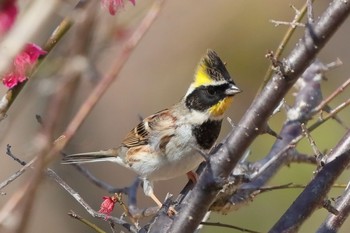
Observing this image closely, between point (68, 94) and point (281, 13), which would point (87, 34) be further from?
point (281, 13)

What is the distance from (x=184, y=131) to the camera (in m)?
3.65

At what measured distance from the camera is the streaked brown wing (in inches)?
148

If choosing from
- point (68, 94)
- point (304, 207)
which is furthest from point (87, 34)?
point (304, 207)

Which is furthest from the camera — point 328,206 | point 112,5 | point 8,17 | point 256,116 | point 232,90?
point 232,90

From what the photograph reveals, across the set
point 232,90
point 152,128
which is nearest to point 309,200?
point 232,90

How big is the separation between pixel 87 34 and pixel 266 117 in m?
0.78

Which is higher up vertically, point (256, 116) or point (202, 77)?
point (202, 77)

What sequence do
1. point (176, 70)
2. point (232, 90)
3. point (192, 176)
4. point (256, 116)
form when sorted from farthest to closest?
point (176, 70) < point (192, 176) < point (232, 90) < point (256, 116)

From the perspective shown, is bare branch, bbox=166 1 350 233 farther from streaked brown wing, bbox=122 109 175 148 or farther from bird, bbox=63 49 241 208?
streaked brown wing, bbox=122 109 175 148

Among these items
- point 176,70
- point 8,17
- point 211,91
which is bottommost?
point 8,17

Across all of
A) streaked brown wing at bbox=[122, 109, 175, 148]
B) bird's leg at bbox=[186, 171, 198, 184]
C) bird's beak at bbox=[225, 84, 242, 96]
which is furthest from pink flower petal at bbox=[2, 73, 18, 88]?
streaked brown wing at bbox=[122, 109, 175, 148]

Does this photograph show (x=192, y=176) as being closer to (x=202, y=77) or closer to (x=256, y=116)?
(x=202, y=77)

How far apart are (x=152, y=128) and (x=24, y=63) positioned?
7.24ft

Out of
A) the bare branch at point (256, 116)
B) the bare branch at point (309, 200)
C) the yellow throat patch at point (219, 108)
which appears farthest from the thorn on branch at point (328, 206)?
the yellow throat patch at point (219, 108)
